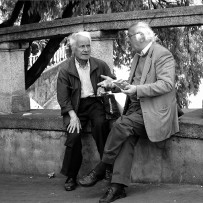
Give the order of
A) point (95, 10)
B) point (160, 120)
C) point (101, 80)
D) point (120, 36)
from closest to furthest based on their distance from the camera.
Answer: point (160, 120) → point (101, 80) → point (95, 10) → point (120, 36)

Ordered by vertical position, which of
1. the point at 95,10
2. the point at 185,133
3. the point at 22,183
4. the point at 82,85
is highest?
the point at 95,10

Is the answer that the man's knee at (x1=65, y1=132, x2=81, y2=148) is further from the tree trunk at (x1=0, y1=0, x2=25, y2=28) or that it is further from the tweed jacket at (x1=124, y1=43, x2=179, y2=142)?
the tree trunk at (x1=0, y1=0, x2=25, y2=28)

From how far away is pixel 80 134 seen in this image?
562 centimetres

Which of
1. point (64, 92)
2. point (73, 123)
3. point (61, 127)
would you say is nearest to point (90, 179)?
point (73, 123)

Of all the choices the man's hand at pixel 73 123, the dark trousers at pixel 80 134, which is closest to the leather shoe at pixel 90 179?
the dark trousers at pixel 80 134

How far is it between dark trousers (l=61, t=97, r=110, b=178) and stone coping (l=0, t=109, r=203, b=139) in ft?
1.56

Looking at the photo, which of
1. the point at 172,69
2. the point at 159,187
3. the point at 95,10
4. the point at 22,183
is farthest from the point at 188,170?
the point at 95,10

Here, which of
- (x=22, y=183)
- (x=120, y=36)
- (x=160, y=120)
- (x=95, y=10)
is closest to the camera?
(x=160, y=120)

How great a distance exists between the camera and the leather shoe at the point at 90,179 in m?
5.50

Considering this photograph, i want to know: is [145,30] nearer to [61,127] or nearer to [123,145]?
[123,145]

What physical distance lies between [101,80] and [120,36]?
170 inches

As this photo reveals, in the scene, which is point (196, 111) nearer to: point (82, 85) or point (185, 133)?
point (185, 133)

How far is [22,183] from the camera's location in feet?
20.4

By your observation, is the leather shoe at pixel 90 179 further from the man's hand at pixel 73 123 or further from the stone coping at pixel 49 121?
the stone coping at pixel 49 121
